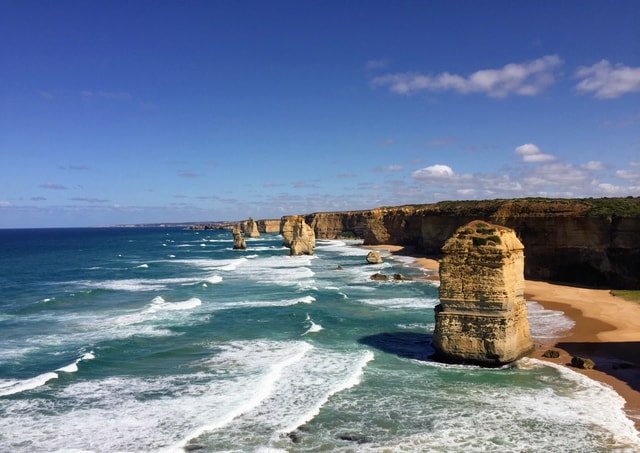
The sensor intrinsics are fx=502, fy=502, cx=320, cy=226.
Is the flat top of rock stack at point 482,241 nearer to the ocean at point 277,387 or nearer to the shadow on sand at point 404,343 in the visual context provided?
the ocean at point 277,387

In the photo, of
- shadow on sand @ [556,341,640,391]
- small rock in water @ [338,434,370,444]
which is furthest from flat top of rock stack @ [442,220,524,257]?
small rock in water @ [338,434,370,444]

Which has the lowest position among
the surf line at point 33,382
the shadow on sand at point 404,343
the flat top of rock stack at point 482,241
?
the surf line at point 33,382

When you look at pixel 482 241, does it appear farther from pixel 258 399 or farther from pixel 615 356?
pixel 258 399

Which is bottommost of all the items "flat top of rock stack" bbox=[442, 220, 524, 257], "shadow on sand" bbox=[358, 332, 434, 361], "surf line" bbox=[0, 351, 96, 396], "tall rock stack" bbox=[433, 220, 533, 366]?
"surf line" bbox=[0, 351, 96, 396]

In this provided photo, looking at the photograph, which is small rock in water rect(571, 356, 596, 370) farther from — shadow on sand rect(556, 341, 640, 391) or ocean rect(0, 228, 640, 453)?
ocean rect(0, 228, 640, 453)

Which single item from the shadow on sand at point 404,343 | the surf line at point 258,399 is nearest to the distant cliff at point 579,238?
the shadow on sand at point 404,343
